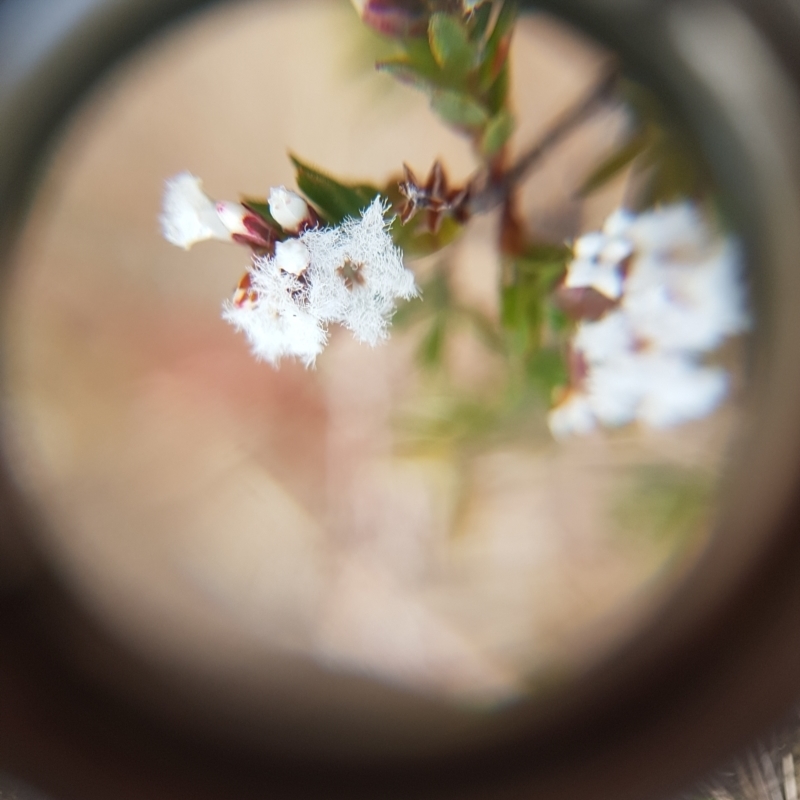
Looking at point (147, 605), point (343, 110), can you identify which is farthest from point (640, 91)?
point (147, 605)

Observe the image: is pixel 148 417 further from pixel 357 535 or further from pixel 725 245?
pixel 725 245

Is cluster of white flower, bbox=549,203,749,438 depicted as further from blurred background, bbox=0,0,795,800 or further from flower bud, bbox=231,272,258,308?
flower bud, bbox=231,272,258,308

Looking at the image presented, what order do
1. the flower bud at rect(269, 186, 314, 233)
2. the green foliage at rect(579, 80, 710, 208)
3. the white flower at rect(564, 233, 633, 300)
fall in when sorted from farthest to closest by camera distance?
the green foliage at rect(579, 80, 710, 208) → the white flower at rect(564, 233, 633, 300) → the flower bud at rect(269, 186, 314, 233)

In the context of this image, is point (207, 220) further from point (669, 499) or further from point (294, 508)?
point (669, 499)

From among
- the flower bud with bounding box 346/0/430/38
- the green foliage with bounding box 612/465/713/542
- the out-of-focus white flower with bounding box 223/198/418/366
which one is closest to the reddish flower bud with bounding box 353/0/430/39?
the flower bud with bounding box 346/0/430/38

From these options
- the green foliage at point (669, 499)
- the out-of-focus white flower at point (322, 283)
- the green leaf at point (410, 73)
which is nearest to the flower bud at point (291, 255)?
the out-of-focus white flower at point (322, 283)

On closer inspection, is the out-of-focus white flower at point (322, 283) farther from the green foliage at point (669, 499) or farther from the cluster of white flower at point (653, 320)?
the green foliage at point (669, 499)
